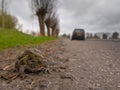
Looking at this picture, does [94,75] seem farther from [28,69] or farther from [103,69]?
[28,69]

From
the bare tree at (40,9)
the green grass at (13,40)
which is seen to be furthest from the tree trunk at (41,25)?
the green grass at (13,40)

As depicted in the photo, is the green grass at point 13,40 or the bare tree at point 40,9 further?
the bare tree at point 40,9

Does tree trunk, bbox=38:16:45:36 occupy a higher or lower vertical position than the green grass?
higher

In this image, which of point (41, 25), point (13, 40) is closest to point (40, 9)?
point (41, 25)

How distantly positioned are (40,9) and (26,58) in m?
29.3

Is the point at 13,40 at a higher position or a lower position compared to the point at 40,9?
lower

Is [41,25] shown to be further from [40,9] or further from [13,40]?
[13,40]

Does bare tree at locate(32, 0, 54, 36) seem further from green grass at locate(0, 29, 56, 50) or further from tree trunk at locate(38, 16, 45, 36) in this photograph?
green grass at locate(0, 29, 56, 50)

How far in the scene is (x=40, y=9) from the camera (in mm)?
34344

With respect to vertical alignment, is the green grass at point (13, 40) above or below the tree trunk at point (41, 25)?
below

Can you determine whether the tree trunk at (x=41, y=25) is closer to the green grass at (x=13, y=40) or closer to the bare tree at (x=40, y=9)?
the bare tree at (x=40, y=9)

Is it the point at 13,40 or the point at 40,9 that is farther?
the point at 40,9

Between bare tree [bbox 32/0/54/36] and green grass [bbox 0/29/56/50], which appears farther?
bare tree [bbox 32/0/54/36]

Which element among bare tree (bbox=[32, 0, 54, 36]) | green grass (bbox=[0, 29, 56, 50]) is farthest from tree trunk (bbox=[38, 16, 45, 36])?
green grass (bbox=[0, 29, 56, 50])
